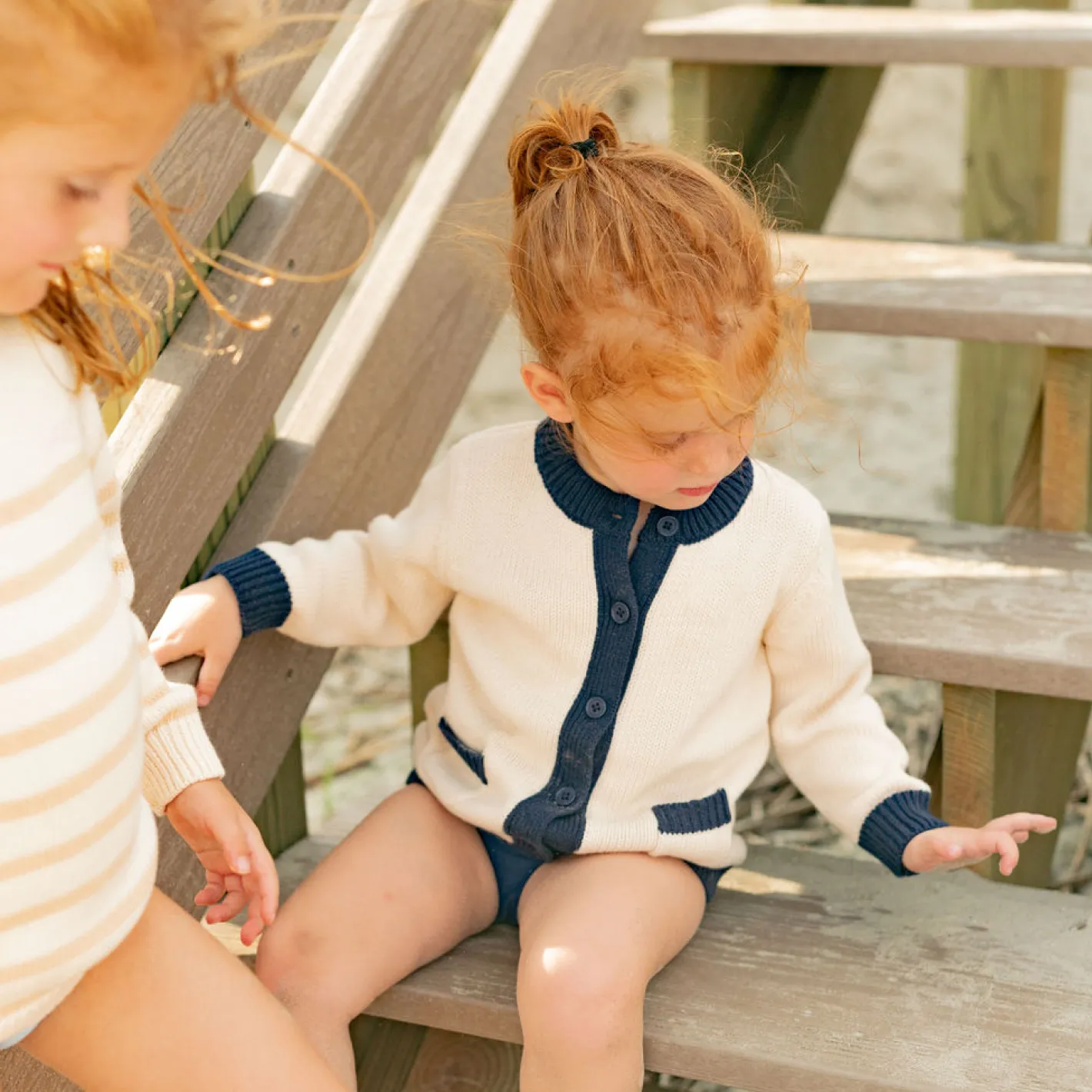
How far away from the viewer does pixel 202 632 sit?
1400 mm

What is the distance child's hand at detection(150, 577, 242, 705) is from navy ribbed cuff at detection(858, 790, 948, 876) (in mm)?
586

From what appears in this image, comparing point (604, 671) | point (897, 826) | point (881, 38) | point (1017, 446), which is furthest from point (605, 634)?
point (1017, 446)

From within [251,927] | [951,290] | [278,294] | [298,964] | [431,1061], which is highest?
[278,294]

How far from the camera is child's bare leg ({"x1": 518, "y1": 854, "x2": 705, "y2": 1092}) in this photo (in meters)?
1.28

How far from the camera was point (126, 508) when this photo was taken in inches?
52.6

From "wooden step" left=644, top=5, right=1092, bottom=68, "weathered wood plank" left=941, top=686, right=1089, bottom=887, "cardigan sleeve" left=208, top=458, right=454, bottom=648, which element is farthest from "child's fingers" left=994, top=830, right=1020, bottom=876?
"wooden step" left=644, top=5, right=1092, bottom=68

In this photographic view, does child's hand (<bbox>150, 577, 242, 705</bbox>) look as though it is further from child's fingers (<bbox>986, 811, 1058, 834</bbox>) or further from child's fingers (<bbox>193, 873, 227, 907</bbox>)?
child's fingers (<bbox>986, 811, 1058, 834</bbox>)

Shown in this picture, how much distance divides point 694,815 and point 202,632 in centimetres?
46

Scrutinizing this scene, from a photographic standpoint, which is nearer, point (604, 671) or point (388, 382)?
point (604, 671)

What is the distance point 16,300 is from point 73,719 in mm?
248

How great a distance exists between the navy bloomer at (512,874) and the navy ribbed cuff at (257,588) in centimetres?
27

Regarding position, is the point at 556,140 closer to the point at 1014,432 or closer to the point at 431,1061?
the point at 431,1061

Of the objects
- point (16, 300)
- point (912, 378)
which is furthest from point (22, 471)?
point (912, 378)

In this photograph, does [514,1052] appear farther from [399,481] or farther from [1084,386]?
[1084,386]
